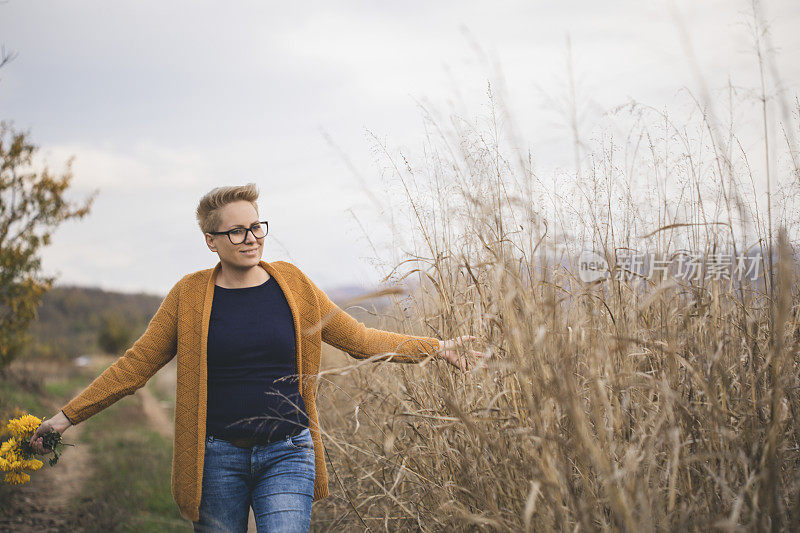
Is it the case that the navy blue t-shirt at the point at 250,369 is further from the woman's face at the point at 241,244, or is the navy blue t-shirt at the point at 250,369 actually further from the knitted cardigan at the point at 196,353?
the woman's face at the point at 241,244

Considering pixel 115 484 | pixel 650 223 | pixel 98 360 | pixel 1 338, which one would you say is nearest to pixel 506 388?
pixel 650 223

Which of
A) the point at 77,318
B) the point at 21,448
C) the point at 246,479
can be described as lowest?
the point at 77,318

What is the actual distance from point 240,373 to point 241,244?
0.50 m

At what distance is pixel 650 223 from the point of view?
275cm

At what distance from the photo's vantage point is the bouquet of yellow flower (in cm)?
211

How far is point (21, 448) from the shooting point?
2156 millimetres

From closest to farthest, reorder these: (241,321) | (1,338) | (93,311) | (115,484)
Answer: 1. (241,321)
2. (115,484)
3. (1,338)
4. (93,311)

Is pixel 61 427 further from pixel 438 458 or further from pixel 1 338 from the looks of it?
pixel 1 338

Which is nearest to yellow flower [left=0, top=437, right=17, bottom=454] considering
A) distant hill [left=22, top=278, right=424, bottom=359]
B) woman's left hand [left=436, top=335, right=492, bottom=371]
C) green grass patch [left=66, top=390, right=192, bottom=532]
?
woman's left hand [left=436, top=335, right=492, bottom=371]

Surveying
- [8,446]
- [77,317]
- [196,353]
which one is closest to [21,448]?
[8,446]

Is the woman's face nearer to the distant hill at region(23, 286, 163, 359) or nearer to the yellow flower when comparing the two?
the yellow flower

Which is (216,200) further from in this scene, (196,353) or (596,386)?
(596,386)

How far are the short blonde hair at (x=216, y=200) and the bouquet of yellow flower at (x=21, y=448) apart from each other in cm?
95

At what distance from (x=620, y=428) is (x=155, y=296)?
132 ft
